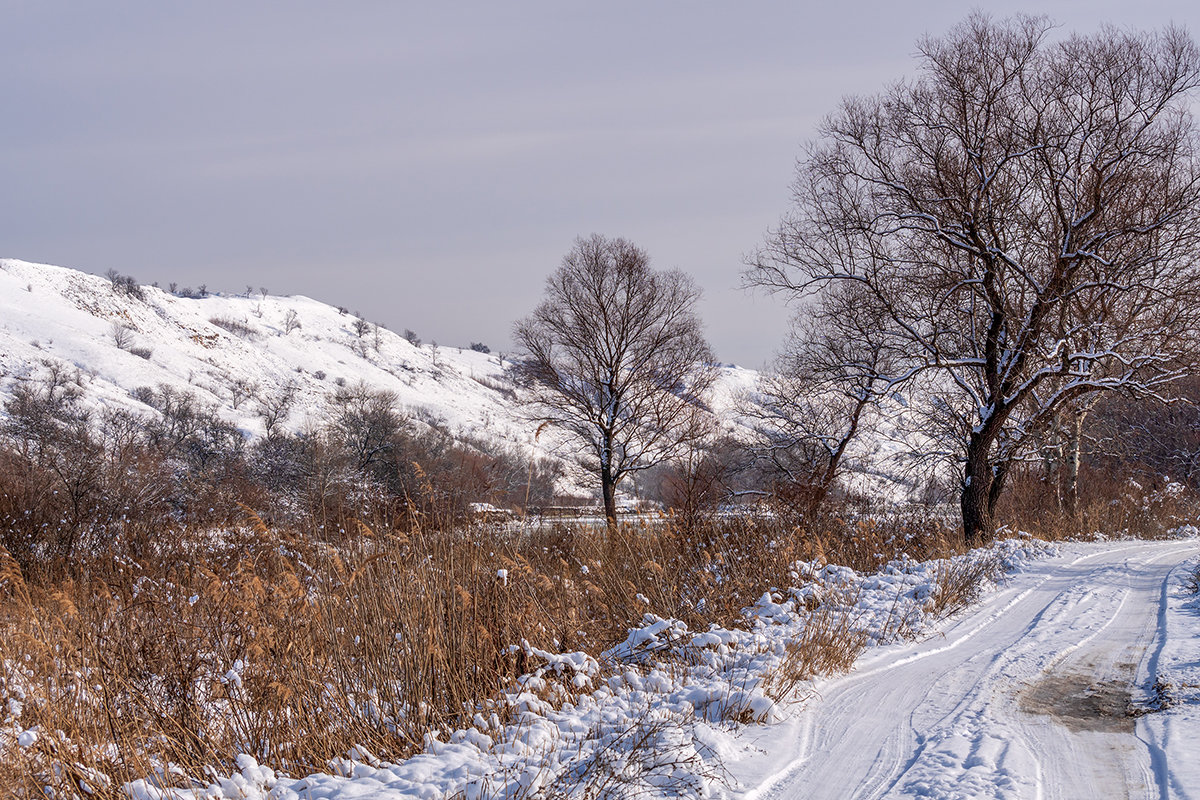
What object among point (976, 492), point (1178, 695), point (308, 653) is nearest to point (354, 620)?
point (308, 653)

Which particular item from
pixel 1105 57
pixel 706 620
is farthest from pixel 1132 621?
pixel 1105 57

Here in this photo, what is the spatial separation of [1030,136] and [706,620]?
35.6 ft

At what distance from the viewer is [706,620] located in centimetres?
607

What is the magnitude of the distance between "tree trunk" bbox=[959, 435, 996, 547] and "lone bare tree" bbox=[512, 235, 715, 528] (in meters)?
10.1

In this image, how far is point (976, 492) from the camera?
13523 millimetres

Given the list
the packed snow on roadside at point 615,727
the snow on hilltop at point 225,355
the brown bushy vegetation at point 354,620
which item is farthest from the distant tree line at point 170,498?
the snow on hilltop at point 225,355

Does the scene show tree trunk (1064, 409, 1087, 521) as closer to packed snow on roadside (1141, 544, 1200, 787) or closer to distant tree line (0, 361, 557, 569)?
packed snow on roadside (1141, 544, 1200, 787)

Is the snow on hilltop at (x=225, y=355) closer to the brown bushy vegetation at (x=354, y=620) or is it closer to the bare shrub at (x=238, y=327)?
the bare shrub at (x=238, y=327)

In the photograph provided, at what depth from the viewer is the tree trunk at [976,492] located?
1330cm

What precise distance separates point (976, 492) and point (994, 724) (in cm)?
1048

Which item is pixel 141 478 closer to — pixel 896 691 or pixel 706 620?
pixel 706 620

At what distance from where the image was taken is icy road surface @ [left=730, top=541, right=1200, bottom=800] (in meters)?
3.44

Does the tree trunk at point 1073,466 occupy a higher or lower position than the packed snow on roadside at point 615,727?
higher

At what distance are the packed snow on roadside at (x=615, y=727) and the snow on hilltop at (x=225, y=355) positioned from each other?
71.8 feet
